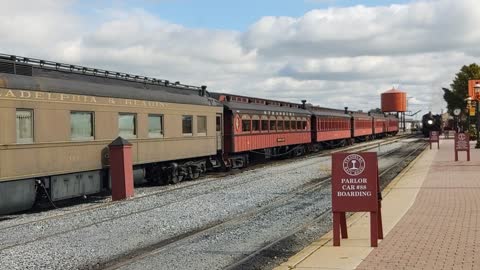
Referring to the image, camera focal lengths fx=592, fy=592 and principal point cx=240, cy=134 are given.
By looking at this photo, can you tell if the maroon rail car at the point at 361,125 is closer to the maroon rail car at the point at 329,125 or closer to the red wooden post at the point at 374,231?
the maroon rail car at the point at 329,125

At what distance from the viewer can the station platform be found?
682 cm

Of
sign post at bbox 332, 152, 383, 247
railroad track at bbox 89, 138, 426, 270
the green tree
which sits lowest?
railroad track at bbox 89, 138, 426, 270

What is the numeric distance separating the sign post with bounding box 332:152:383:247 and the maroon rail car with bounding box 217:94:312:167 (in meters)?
16.3

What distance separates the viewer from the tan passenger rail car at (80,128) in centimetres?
1214

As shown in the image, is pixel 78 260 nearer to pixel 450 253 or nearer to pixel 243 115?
pixel 450 253

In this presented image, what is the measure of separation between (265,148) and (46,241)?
21.0m

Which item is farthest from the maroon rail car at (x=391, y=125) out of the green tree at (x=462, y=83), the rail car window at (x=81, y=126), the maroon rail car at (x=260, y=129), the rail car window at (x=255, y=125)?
the rail car window at (x=81, y=126)

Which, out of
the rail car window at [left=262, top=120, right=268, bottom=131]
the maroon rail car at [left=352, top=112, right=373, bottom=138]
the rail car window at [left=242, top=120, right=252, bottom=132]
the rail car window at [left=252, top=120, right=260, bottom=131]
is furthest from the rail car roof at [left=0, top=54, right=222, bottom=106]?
the maroon rail car at [left=352, top=112, right=373, bottom=138]

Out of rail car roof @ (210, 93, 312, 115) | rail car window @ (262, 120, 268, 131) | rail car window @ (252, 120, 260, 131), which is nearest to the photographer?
rail car roof @ (210, 93, 312, 115)

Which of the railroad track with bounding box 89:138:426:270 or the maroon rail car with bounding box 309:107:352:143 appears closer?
the railroad track with bounding box 89:138:426:270

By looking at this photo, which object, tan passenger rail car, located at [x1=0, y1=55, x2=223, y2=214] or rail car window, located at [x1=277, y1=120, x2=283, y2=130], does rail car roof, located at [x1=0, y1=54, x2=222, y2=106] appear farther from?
rail car window, located at [x1=277, y1=120, x2=283, y2=130]

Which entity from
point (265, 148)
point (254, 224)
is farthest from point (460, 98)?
point (254, 224)

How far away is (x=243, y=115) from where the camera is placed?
2594 cm

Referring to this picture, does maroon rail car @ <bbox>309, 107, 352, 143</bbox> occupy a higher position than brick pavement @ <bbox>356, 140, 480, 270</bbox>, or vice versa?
maroon rail car @ <bbox>309, 107, 352, 143</bbox>
